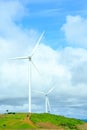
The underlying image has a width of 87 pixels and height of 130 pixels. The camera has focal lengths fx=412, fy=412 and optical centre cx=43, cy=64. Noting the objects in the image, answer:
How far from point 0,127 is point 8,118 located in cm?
1217

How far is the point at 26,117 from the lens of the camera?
5610 inches

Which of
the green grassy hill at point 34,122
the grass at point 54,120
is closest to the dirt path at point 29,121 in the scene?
the green grassy hill at point 34,122

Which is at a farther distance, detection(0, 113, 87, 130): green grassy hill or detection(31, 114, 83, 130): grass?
detection(31, 114, 83, 130): grass

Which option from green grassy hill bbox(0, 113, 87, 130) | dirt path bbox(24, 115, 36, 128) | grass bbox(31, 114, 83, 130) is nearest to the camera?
green grassy hill bbox(0, 113, 87, 130)

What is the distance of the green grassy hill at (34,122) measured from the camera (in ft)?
438

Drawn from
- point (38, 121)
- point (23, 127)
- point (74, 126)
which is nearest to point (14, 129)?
point (23, 127)

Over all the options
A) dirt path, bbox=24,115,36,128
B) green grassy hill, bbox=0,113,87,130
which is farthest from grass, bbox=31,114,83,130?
dirt path, bbox=24,115,36,128

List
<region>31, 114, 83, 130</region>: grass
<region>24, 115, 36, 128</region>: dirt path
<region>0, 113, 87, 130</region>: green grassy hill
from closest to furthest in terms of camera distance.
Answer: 1. <region>0, 113, 87, 130</region>: green grassy hill
2. <region>24, 115, 36, 128</region>: dirt path
3. <region>31, 114, 83, 130</region>: grass

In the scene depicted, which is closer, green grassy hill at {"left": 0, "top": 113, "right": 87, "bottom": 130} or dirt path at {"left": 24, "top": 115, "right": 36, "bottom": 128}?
green grassy hill at {"left": 0, "top": 113, "right": 87, "bottom": 130}

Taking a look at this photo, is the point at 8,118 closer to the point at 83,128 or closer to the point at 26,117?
the point at 26,117

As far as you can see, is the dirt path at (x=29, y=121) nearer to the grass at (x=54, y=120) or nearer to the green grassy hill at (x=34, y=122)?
the green grassy hill at (x=34, y=122)

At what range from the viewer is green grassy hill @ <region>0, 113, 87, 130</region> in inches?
5261

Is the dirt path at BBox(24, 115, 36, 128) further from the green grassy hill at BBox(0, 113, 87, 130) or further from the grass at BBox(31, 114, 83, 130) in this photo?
the grass at BBox(31, 114, 83, 130)

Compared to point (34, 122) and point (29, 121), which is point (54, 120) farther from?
point (29, 121)
